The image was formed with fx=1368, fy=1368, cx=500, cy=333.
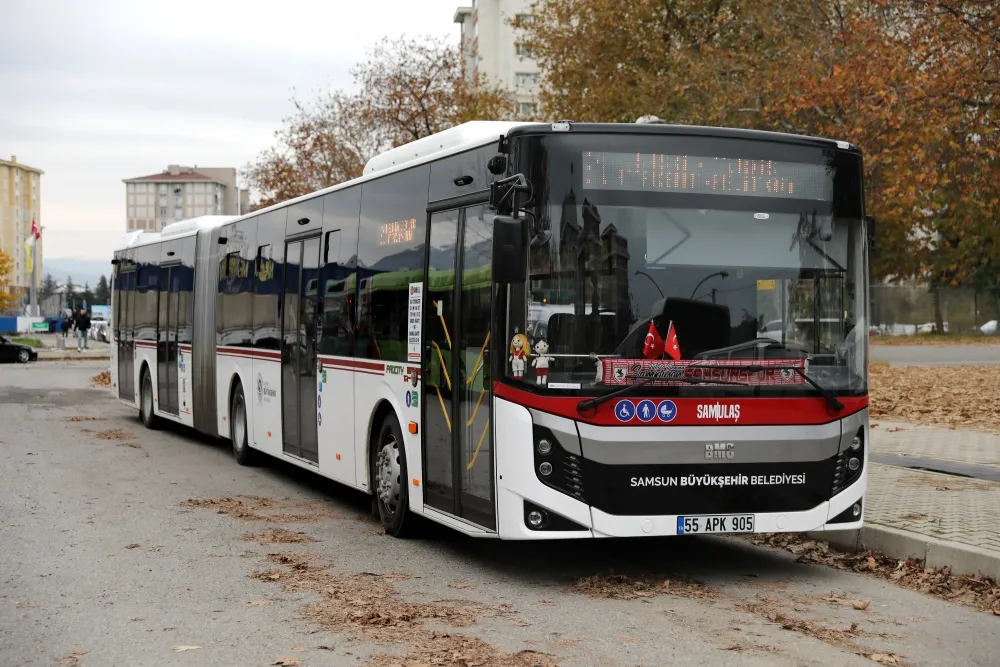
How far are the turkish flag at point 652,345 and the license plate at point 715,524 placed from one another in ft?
3.50

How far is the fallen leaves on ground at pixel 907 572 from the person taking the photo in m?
8.52

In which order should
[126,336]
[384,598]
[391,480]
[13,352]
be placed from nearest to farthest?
[384,598] < [391,480] < [126,336] < [13,352]

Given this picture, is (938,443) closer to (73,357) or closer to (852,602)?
(852,602)

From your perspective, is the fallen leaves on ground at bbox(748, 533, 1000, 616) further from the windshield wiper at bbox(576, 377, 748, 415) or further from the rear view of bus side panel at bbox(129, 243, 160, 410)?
the rear view of bus side panel at bbox(129, 243, 160, 410)

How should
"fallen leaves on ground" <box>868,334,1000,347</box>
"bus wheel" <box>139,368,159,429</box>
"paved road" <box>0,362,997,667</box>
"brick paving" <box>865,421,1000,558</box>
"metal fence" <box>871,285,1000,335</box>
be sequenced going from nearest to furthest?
"paved road" <box>0,362,997,667</box>
"brick paving" <box>865,421,1000,558</box>
"bus wheel" <box>139,368,159,429</box>
"fallen leaves on ground" <box>868,334,1000,347</box>
"metal fence" <box>871,285,1000,335</box>

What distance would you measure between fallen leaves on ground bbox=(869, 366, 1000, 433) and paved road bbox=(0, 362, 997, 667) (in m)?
10.5

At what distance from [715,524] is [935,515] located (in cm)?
276

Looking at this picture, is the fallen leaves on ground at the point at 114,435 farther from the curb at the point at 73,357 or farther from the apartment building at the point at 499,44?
the apartment building at the point at 499,44

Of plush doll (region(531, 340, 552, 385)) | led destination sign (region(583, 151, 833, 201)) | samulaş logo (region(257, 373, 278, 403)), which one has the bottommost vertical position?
samulaş logo (region(257, 373, 278, 403))

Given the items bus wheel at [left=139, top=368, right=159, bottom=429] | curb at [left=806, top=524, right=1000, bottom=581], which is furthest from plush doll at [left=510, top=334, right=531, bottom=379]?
bus wheel at [left=139, top=368, right=159, bottom=429]

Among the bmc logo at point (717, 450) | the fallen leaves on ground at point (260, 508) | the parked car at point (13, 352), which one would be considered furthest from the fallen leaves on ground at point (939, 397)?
the parked car at point (13, 352)

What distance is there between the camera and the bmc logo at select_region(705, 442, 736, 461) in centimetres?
875

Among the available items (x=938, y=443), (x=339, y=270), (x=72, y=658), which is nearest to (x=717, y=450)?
(x=72, y=658)

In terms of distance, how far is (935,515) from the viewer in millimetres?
10672
